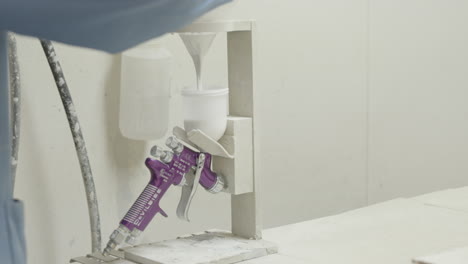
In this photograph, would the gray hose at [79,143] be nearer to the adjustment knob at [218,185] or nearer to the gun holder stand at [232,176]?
the gun holder stand at [232,176]

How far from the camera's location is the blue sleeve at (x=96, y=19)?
24.0 inches

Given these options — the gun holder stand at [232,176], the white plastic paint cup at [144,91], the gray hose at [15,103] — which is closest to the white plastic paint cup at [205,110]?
the gun holder stand at [232,176]

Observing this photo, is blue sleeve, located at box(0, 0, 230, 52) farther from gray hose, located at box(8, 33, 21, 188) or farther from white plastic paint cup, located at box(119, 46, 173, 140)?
white plastic paint cup, located at box(119, 46, 173, 140)

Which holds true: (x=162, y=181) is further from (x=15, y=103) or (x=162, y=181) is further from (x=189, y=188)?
(x=15, y=103)

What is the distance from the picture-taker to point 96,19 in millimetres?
620

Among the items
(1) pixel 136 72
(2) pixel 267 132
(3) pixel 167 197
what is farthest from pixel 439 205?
(1) pixel 136 72

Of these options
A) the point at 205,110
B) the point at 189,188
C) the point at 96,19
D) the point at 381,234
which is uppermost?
the point at 96,19

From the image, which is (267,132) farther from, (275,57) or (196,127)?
(196,127)

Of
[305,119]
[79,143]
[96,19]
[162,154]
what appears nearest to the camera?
[96,19]

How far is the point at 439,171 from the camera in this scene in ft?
7.68

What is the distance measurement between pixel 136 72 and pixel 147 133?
0.41 ft

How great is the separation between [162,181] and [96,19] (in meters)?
0.71


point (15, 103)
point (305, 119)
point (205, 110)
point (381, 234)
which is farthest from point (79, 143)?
point (305, 119)

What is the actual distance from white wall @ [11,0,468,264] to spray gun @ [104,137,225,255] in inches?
5.3
